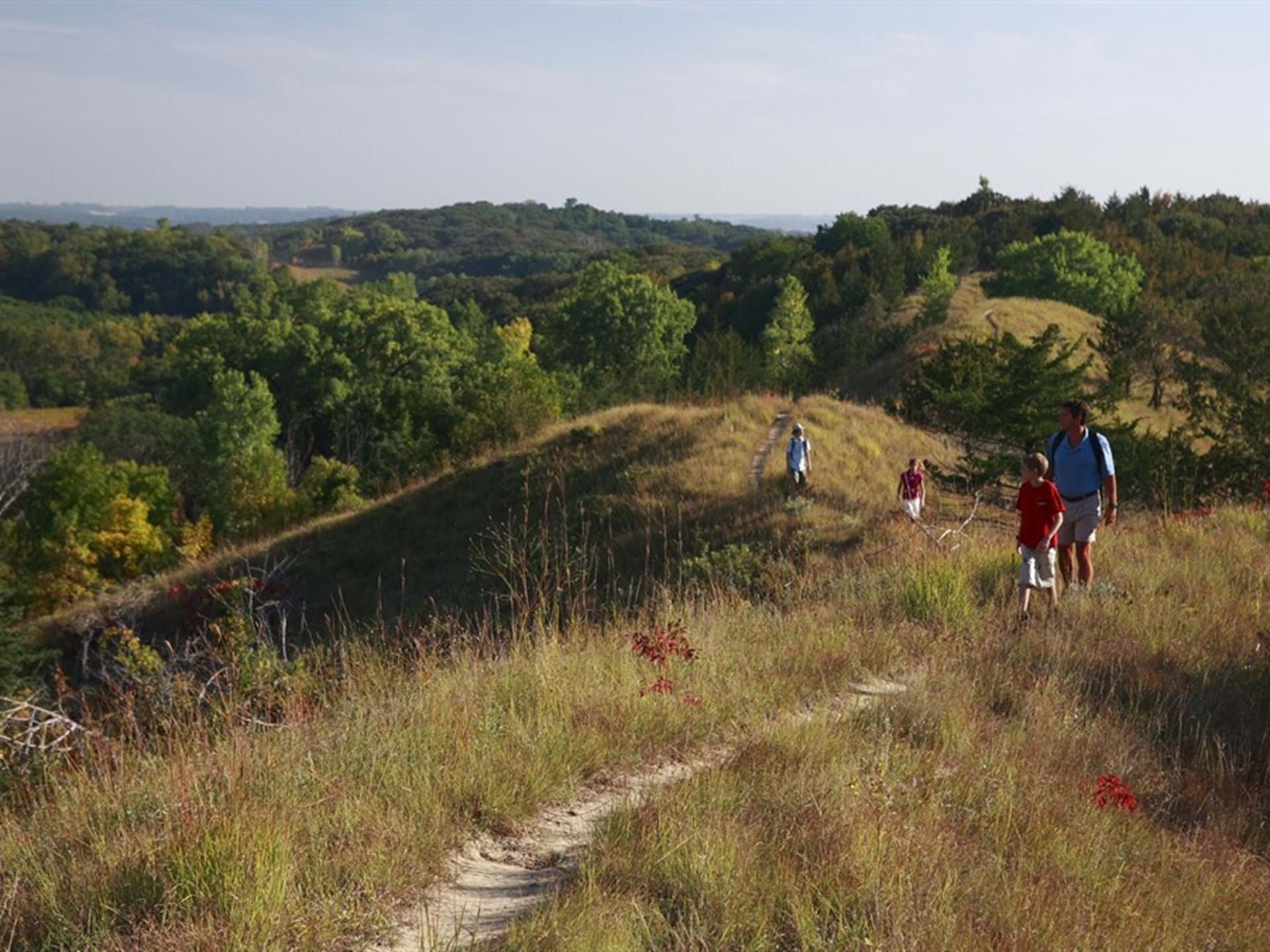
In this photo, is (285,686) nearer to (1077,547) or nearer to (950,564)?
(950,564)

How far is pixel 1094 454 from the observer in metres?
7.56

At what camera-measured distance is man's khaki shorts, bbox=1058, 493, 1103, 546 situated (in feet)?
24.7

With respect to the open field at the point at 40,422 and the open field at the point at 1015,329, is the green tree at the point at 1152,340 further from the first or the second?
the open field at the point at 40,422

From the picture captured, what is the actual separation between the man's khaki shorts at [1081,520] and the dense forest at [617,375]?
3.35 meters

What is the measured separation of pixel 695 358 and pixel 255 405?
21.3 meters

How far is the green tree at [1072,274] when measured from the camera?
58.7 meters

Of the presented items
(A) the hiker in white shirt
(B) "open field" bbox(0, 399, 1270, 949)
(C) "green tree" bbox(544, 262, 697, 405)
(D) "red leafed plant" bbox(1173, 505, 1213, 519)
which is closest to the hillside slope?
(A) the hiker in white shirt

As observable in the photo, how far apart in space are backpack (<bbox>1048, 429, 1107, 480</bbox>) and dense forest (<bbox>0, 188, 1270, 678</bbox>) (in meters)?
3.26

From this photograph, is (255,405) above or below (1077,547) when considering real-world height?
below

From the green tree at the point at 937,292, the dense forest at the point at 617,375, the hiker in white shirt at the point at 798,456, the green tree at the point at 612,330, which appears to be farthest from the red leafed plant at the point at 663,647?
the green tree at the point at 612,330

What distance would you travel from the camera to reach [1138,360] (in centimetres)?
3906

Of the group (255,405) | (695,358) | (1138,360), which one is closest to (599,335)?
(695,358)

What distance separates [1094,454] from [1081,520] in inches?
21.6

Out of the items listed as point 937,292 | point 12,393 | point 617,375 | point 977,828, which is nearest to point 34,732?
point 977,828
